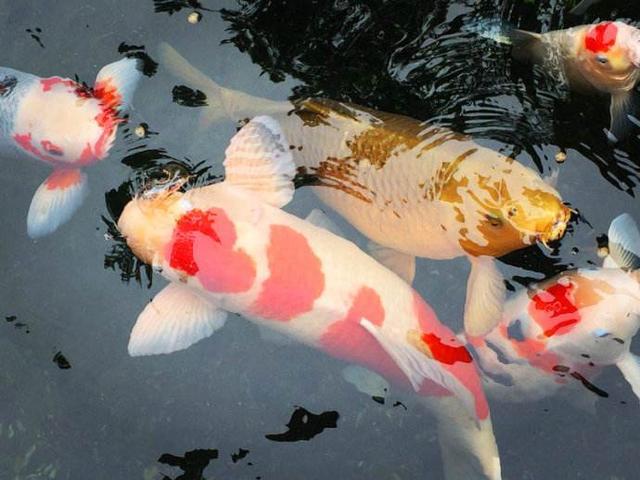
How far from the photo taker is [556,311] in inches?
90.0

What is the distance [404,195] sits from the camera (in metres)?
2.32

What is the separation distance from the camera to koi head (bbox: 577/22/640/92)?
235cm

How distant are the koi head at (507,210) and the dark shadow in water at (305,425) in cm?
74

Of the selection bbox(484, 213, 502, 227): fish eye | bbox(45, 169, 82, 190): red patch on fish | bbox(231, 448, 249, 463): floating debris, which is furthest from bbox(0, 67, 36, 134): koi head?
bbox(484, 213, 502, 227): fish eye

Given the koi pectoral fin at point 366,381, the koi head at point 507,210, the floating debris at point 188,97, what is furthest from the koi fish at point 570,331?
the floating debris at point 188,97

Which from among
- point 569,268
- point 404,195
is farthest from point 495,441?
point 404,195

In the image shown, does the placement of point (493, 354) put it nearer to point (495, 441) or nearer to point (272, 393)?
point (495, 441)

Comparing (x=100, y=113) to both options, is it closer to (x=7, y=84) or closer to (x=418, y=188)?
(x=7, y=84)

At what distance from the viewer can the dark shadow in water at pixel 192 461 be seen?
7.89ft

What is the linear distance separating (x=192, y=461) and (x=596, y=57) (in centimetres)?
190

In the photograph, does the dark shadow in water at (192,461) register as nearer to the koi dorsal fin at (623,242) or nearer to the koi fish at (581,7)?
the koi dorsal fin at (623,242)

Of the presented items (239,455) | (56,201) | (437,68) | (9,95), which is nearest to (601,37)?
(437,68)

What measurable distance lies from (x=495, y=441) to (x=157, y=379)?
115 cm

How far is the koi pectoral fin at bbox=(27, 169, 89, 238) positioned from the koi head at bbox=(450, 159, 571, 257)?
Answer: 1342 mm
